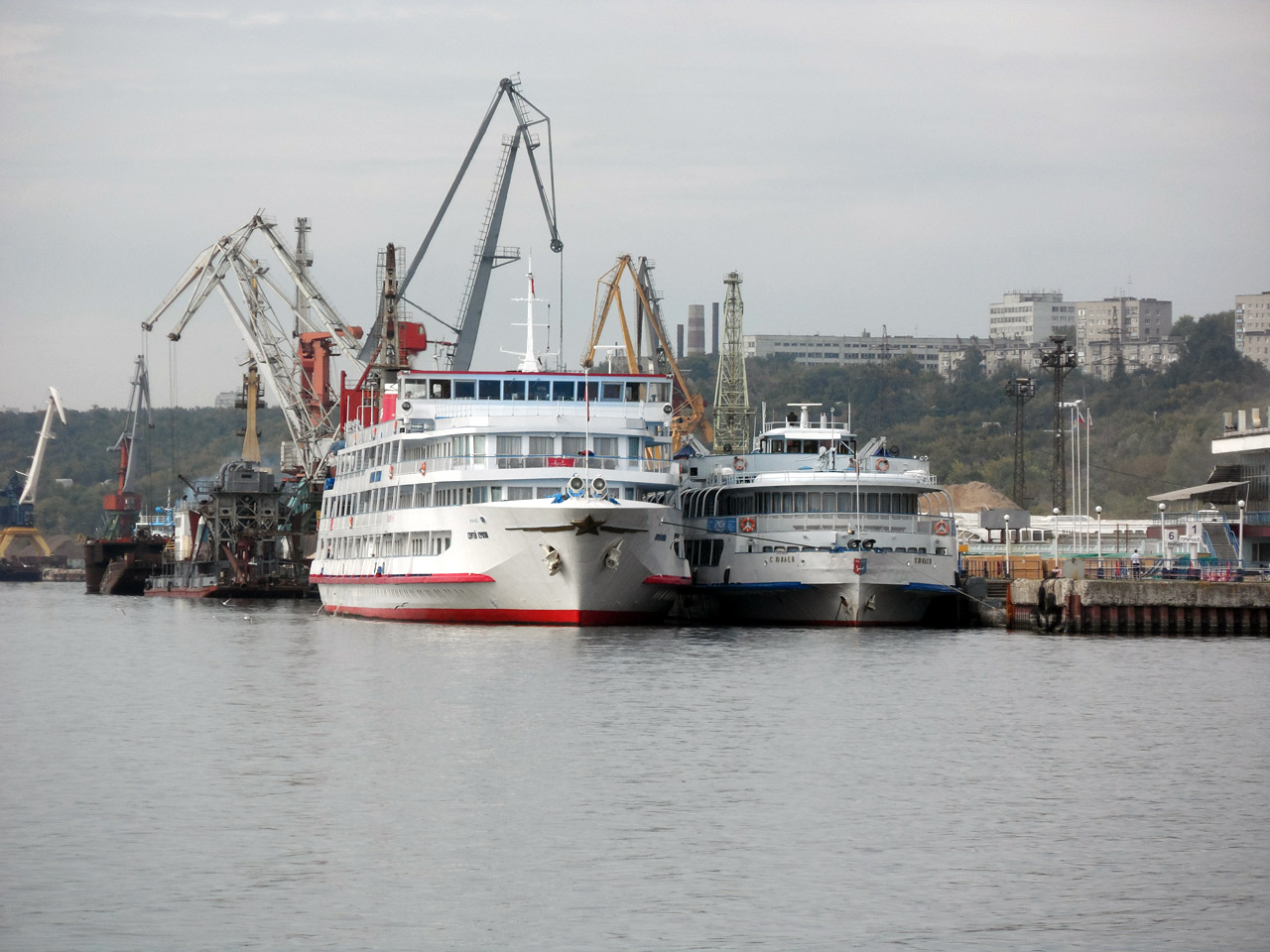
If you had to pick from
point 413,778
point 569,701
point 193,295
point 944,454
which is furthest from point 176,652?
point 944,454

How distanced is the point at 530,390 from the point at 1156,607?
2634cm

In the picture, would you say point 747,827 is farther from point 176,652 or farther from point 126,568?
point 126,568

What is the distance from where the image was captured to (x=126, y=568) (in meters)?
148

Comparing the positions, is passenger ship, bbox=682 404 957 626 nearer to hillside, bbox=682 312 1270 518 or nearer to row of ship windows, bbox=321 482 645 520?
row of ship windows, bbox=321 482 645 520

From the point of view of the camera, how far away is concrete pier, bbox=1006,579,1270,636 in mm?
66500

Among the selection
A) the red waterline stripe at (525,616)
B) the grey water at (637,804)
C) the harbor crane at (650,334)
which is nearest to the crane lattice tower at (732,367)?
the harbor crane at (650,334)

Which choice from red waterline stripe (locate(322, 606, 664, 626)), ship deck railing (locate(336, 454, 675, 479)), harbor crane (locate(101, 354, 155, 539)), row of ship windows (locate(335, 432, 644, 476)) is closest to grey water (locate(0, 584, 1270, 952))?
red waterline stripe (locate(322, 606, 664, 626))

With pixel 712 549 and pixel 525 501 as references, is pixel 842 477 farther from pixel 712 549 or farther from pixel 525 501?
pixel 525 501

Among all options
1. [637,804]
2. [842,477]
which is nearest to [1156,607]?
[842,477]

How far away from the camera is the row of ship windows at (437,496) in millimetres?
68375

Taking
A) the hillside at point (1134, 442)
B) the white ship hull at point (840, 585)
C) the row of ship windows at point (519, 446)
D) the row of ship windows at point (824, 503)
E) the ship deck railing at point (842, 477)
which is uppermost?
the hillside at point (1134, 442)

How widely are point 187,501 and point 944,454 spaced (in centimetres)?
8186

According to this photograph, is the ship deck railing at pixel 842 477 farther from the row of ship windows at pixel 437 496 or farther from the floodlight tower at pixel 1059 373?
the floodlight tower at pixel 1059 373

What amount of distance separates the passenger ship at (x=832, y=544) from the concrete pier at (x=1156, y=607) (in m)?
5.38
